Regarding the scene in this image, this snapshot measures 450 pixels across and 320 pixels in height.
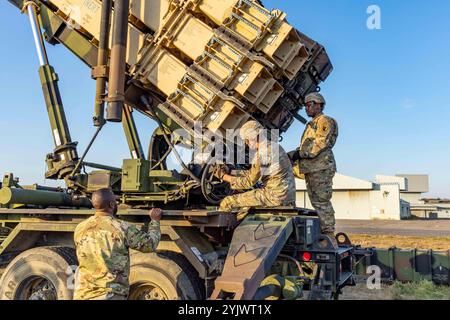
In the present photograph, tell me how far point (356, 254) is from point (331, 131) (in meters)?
2.15

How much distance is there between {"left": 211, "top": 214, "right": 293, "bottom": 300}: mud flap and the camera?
3342 mm

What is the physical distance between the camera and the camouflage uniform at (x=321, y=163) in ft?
17.9

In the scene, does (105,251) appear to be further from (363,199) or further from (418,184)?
(418,184)

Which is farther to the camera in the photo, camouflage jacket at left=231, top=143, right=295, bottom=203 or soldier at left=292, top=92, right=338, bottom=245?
soldier at left=292, top=92, right=338, bottom=245

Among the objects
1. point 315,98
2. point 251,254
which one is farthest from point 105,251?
point 315,98

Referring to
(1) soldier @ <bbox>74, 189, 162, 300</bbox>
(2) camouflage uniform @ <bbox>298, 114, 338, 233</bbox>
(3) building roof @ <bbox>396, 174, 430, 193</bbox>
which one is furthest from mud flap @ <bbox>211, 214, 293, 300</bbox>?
(3) building roof @ <bbox>396, 174, 430, 193</bbox>

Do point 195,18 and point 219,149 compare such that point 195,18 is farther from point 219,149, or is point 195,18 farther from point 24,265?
point 24,265

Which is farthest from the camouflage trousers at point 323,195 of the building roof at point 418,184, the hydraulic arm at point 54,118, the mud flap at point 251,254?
the building roof at point 418,184

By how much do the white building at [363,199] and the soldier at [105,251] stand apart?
90.8 ft

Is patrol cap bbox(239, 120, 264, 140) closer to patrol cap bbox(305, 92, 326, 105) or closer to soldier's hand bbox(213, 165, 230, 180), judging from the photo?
soldier's hand bbox(213, 165, 230, 180)

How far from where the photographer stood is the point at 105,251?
323cm

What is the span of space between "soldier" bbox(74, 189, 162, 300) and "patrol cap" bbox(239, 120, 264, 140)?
199 centimetres

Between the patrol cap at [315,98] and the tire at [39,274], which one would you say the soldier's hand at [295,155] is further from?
the tire at [39,274]

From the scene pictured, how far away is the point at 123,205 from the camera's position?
572cm
